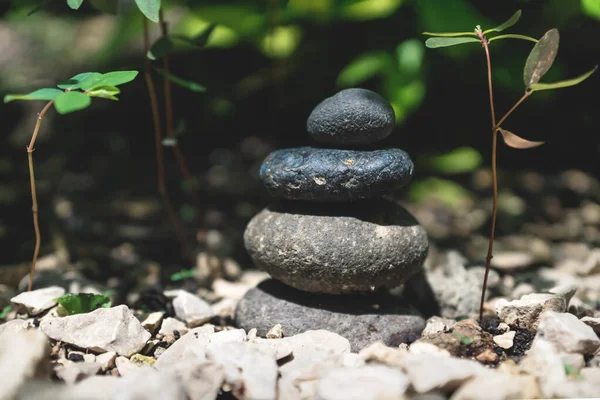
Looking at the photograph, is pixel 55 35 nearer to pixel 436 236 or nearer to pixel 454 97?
pixel 454 97

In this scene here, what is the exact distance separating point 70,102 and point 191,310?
126 cm

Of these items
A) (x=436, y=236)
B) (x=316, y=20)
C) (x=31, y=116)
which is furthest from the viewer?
(x=31, y=116)

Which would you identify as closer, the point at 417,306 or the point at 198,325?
the point at 198,325

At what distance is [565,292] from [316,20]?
322 centimetres

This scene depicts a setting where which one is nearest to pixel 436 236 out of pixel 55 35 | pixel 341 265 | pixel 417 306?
pixel 417 306

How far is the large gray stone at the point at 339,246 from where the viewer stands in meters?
2.46

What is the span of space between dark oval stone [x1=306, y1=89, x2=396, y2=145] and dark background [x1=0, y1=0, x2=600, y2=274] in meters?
1.31

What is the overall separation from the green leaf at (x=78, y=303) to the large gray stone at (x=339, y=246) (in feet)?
2.47

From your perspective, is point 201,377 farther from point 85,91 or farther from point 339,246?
point 85,91

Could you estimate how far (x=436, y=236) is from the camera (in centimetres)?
426

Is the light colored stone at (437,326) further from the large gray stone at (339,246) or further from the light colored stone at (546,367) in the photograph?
the light colored stone at (546,367)

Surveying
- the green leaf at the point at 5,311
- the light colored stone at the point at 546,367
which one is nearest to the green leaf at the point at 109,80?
the green leaf at the point at 5,311

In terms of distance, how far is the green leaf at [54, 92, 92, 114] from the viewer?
184cm

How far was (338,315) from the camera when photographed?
8.50 feet
